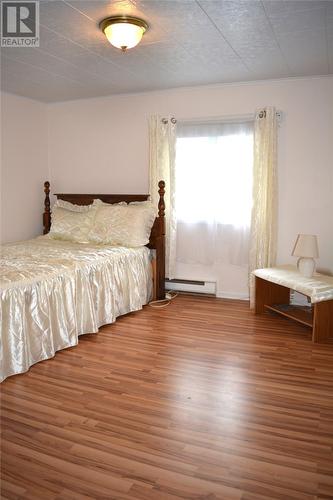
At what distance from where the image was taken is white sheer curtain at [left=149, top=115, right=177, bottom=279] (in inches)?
176

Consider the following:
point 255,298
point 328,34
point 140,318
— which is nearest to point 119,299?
point 140,318

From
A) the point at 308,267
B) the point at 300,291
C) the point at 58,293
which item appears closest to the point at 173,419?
the point at 58,293

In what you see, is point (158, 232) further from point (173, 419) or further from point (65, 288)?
point (173, 419)

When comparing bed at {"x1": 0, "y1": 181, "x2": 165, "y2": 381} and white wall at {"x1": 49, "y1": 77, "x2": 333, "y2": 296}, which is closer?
bed at {"x1": 0, "y1": 181, "x2": 165, "y2": 381}

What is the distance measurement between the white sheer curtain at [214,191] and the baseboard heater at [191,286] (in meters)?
0.24

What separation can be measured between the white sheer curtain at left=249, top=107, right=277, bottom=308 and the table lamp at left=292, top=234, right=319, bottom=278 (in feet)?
1.66

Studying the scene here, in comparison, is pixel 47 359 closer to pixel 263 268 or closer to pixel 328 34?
pixel 263 268

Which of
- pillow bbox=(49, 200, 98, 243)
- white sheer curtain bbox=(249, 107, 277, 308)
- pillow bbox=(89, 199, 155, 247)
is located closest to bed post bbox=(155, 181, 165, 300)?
pillow bbox=(89, 199, 155, 247)

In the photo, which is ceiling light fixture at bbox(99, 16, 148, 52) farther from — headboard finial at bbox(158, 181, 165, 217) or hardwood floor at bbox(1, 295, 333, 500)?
hardwood floor at bbox(1, 295, 333, 500)

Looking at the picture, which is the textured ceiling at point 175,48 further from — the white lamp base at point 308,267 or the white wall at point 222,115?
the white lamp base at point 308,267

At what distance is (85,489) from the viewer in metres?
1.62

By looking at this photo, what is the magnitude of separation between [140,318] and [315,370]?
1724 mm

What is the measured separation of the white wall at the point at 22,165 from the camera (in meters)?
4.59

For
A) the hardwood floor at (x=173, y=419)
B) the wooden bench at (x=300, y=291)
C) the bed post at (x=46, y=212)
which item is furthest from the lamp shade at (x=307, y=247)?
the bed post at (x=46, y=212)
